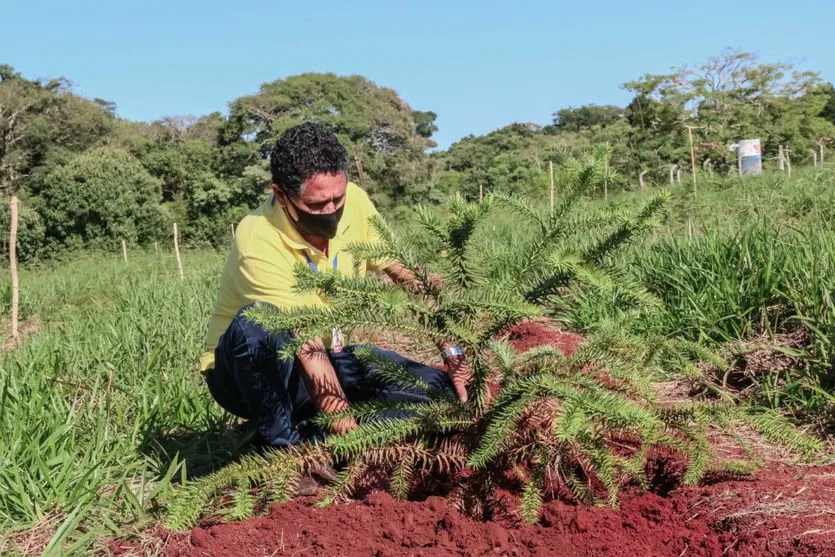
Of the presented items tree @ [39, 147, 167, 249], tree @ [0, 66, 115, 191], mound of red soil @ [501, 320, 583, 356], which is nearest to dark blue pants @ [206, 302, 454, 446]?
mound of red soil @ [501, 320, 583, 356]

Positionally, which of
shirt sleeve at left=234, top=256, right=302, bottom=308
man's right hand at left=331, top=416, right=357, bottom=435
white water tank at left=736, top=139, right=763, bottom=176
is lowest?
man's right hand at left=331, top=416, right=357, bottom=435

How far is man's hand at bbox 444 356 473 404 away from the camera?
2258 mm

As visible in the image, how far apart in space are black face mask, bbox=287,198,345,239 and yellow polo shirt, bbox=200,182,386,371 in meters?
0.05

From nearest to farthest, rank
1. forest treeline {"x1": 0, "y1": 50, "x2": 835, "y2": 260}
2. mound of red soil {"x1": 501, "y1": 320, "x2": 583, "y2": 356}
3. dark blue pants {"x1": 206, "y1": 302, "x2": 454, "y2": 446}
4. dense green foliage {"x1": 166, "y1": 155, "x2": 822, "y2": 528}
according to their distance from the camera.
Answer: dense green foliage {"x1": 166, "y1": 155, "x2": 822, "y2": 528}, dark blue pants {"x1": 206, "y1": 302, "x2": 454, "y2": 446}, mound of red soil {"x1": 501, "y1": 320, "x2": 583, "y2": 356}, forest treeline {"x1": 0, "y1": 50, "x2": 835, "y2": 260}

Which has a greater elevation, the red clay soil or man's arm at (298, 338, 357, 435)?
man's arm at (298, 338, 357, 435)

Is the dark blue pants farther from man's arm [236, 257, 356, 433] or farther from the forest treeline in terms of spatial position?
the forest treeline

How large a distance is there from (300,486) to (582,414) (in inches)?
37.3

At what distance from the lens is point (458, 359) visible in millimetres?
2270

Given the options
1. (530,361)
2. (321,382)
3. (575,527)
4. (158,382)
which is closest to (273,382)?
(321,382)

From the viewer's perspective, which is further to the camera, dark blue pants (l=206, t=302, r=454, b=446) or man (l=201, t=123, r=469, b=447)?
dark blue pants (l=206, t=302, r=454, b=446)

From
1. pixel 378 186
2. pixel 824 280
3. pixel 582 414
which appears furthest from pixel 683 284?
pixel 378 186

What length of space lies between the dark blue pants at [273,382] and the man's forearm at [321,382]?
0.31ft

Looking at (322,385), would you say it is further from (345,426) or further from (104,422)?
(104,422)

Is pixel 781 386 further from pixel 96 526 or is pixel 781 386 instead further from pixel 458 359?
pixel 96 526
